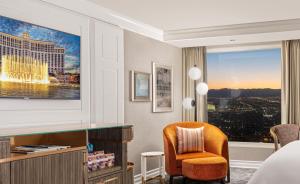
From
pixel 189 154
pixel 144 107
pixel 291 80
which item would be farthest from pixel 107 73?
pixel 291 80

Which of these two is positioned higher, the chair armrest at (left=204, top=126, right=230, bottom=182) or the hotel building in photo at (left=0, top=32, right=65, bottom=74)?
the hotel building in photo at (left=0, top=32, right=65, bottom=74)

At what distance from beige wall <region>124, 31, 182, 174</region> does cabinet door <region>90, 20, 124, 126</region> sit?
0.72 feet

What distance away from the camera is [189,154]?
5691mm

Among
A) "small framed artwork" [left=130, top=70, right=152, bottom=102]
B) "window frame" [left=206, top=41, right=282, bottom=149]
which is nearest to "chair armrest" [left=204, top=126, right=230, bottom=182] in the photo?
"small framed artwork" [left=130, top=70, right=152, bottom=102]

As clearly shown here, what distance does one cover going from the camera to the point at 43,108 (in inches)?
154

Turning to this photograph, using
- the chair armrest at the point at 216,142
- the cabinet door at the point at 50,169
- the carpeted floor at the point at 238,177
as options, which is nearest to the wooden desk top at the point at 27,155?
the cabinet door at the point at 50,169

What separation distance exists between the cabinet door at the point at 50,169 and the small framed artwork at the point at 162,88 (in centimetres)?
304

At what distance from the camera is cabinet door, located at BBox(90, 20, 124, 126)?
475cm

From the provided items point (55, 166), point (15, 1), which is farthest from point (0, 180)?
point (15, 1)

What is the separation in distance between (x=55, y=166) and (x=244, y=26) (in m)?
Answer: 3.92

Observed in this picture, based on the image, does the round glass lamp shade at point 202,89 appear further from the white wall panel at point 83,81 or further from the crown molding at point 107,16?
the white wall panel at point 83,81

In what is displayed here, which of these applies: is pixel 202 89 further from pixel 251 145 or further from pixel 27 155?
pixel 27 155

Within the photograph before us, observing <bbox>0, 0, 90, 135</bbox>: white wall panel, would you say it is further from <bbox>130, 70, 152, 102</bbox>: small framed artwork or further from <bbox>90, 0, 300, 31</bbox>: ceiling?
<bbox>130, 70, 152, 102</bbox>: small framed artwork

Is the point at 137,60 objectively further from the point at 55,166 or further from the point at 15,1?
the point at 55,166
